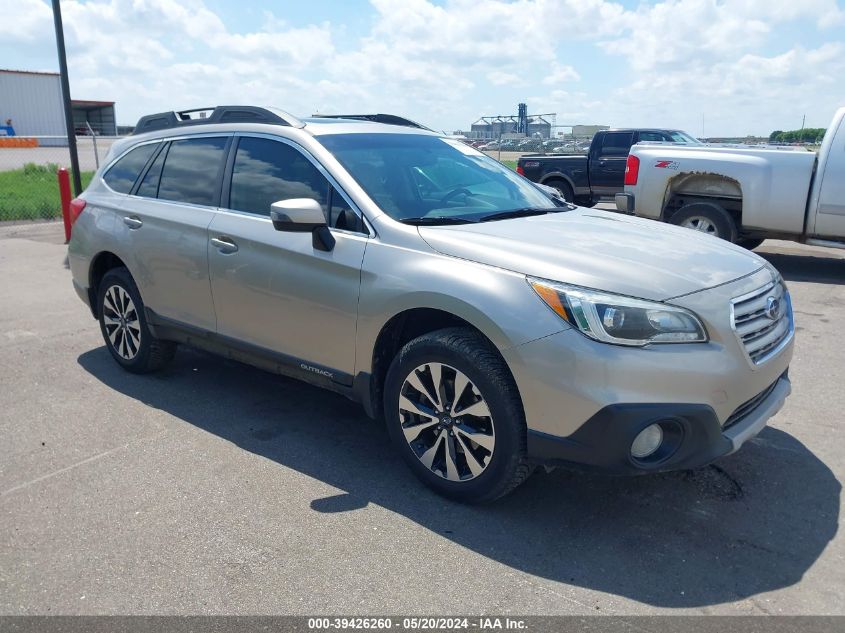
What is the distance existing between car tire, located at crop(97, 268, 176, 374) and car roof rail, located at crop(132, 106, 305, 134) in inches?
43.6

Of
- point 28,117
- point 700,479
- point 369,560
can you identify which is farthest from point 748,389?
point 28,117

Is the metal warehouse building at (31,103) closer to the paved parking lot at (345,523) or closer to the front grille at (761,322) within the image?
the paved parking lot at (345,523)

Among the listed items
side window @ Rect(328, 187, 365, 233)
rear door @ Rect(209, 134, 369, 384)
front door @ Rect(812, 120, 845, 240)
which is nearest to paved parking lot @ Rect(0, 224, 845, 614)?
rear door @ Rect(209, 134, 369, 384)

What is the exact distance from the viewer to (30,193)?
1734 centimetres

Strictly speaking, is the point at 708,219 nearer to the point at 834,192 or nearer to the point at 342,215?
the point at 834,192

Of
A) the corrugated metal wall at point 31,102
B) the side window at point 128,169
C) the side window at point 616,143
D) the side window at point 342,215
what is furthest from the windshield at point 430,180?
the corrugated metal wall at point 31,102

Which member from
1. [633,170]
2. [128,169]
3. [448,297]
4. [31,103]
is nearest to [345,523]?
[448,297]

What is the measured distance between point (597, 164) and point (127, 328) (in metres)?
12.6

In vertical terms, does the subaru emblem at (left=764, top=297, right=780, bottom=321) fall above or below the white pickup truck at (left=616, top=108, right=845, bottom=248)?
below

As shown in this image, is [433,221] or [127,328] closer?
[433,221]

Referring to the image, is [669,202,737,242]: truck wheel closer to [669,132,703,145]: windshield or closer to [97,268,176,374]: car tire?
[669,132,703,145]: windshield

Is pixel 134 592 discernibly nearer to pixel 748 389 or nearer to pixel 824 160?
pixel 748 389

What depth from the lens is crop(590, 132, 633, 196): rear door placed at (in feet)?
51.8

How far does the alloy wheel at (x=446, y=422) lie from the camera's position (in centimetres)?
333
